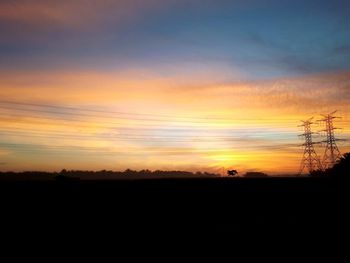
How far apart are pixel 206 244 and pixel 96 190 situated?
1578 centimetres

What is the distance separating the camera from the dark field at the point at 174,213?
21734 mm

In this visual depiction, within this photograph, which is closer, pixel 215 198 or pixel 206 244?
pixel 206 244

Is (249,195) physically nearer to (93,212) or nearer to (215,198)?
(215,198)

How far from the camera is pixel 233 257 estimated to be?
18.0m

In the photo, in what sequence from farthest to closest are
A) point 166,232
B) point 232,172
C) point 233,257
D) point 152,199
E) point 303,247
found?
1. point 232,172
2. point 152,199
3. point 166,232
4. point 303,247
5. point 233,257

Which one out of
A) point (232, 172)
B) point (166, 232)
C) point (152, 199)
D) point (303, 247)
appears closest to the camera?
point (303, 247)

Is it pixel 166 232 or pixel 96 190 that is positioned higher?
pixel 96 190

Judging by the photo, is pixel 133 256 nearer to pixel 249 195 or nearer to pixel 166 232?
pixel 166 232

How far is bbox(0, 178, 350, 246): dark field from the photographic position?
21.7 meters

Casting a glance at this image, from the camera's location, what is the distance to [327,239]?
2034 cm

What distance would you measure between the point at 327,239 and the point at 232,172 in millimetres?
76304

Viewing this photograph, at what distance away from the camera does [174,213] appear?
26.6 m

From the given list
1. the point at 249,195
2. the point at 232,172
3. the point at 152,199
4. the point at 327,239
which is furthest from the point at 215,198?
the point at 232,172

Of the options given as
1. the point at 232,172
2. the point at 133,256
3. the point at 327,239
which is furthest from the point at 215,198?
the point at 232,172
